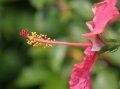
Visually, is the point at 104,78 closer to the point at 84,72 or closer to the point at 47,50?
the point at 47,50

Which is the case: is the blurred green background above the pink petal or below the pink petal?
below

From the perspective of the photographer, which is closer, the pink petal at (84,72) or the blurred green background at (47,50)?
the pink petal at (84,72)

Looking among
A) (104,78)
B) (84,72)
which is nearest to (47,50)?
(104,78)

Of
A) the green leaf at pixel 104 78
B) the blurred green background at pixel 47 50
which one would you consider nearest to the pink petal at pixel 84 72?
the blurred green background at pixel 47 50

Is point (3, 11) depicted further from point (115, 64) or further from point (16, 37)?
point (115, 64)

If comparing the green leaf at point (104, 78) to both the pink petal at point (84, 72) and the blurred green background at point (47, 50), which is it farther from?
the pink petal at point (84, 72)

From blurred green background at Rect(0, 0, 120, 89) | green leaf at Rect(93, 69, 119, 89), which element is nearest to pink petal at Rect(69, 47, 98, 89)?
blurred green background at Rect(0, 0, 120, 89)

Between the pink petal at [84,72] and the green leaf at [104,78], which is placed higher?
the pink petal at [84,72]

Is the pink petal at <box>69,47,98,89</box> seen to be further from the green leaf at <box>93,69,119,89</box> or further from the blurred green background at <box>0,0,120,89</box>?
the green leaf at <box>93,69,119,89</box>
